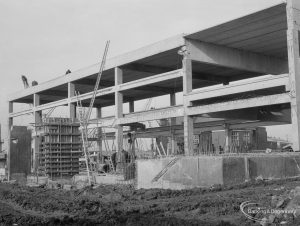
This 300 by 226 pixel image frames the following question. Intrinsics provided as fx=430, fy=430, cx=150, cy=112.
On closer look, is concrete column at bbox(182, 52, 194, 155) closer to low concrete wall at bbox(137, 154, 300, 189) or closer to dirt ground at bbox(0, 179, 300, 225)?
low concrete wall at bbox(137, 154, 300, 189)

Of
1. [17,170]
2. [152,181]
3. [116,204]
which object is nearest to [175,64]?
[17,170]

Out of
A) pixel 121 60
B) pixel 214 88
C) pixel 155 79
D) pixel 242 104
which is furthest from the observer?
pixel 121 60

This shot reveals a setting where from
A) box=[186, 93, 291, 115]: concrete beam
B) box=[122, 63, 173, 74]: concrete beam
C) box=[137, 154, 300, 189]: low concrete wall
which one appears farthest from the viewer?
box=[122, 63, 173, 74]: concrete beam

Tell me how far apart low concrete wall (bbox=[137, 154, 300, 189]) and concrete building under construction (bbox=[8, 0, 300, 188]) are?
0.04 metres

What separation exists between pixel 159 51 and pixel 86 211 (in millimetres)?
26601

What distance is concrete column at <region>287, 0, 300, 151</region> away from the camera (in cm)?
2853

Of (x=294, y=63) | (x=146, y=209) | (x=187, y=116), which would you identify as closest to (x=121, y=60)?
(x=187, y=116)

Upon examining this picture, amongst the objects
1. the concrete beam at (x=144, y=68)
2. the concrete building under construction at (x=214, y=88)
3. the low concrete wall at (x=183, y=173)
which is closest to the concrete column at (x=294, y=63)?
the concrete building under construction at (x=214, y=88)

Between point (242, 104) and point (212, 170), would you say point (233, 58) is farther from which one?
point (212, 170)

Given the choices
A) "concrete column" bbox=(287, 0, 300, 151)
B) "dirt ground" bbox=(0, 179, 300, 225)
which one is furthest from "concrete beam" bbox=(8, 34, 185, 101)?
"dirt ground" bbox=(0, 179, 300, 225)

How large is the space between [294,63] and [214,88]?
7.07 metres

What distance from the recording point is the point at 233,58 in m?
39.7

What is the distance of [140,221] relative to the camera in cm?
1102

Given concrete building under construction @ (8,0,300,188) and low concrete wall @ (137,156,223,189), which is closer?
low concrete wall @ (137,156,223,189)
